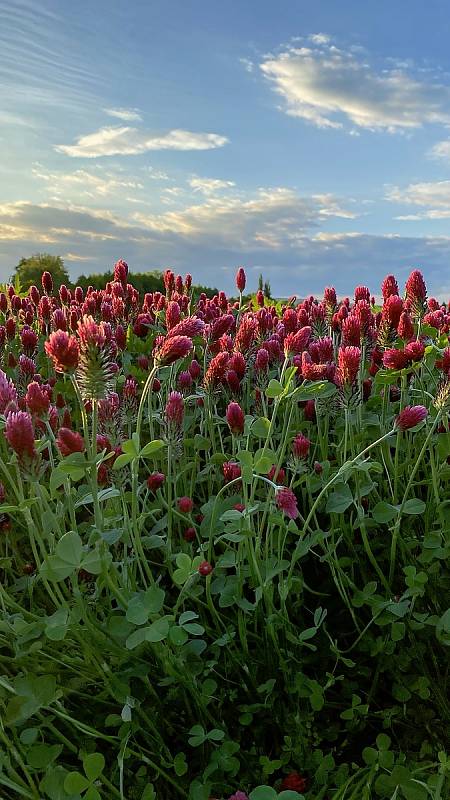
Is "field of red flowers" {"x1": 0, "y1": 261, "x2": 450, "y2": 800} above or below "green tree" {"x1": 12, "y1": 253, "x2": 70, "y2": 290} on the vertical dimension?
below

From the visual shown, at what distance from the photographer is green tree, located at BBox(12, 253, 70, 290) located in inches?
586

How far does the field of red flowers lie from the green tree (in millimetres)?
11996

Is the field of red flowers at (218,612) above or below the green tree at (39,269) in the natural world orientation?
below

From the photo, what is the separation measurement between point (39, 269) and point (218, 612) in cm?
1337

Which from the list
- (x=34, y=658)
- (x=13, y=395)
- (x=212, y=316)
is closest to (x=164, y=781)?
(x=34, y=658)

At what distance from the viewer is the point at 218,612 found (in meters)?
2.82

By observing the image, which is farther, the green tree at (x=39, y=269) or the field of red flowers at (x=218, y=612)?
the green tree at (x=39, y=269)

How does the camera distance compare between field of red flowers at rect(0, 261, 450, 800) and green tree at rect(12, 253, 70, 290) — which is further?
green tree at rect(12, 253, 70, 290)

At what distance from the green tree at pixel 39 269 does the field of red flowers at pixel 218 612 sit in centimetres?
1200

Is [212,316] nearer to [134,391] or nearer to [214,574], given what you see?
[134,391]

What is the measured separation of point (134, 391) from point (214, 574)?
83cm

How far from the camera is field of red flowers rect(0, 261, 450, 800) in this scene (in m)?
2.17

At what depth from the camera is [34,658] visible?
8.04 feet

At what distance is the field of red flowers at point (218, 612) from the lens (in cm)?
217
